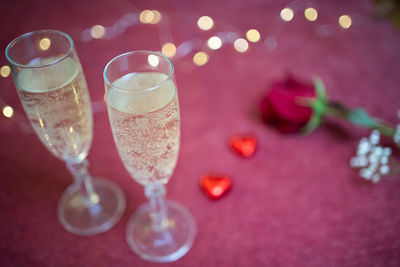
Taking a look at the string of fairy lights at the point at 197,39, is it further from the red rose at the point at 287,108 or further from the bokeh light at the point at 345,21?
the red rose at the point at 287,108

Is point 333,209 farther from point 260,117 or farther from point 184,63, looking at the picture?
point 184,63

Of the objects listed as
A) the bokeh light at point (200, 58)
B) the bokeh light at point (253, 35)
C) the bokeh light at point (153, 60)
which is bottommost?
the bokeh light at point (200, 58)

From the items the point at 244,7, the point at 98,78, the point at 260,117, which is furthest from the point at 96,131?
the point at 244,7

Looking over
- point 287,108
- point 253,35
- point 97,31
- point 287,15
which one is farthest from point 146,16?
point 287,108

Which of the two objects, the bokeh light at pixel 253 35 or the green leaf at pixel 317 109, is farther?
the bokeh light at pixel 253 35

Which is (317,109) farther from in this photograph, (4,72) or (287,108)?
(4,72)

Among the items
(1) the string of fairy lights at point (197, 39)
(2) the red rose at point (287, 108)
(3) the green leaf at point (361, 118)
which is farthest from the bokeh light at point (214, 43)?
(3) the green leaf at point (361, 118)

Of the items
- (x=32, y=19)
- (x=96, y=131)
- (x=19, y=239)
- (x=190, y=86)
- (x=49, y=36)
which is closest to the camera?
(x=49, y=36)
